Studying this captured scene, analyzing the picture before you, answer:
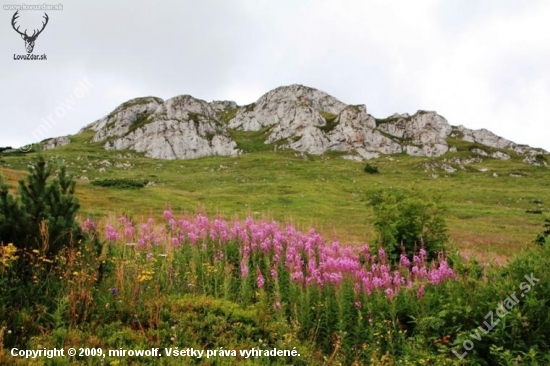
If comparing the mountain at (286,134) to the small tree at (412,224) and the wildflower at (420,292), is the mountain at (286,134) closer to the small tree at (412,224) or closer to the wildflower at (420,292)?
the small tree at (412,224)

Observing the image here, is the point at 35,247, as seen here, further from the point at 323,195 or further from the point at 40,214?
the point at 323,195

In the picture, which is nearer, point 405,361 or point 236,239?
point 405,361

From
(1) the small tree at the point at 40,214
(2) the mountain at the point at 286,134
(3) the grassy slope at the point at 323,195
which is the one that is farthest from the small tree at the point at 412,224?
(2) the mountain at the point at 286,134

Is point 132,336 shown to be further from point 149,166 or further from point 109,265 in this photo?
point 149,166

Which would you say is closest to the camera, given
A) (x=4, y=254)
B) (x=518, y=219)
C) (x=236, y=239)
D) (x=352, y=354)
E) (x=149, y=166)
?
(x=4, y=254)

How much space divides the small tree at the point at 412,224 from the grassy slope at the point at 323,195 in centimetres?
78

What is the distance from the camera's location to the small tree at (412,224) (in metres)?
11.2

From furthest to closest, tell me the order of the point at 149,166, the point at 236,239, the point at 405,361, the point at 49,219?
the point at 149,166, the point at 236,239, the point at 49,219, the point at 405,361

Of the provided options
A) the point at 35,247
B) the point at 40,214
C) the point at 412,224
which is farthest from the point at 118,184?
the point at 412,224

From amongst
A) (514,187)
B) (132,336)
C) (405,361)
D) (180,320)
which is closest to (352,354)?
(405,361)

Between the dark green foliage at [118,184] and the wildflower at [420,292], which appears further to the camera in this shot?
the dark green foliage at [118,184]

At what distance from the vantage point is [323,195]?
146 ft

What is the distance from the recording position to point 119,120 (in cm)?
13112

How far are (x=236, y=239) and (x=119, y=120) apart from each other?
133m
